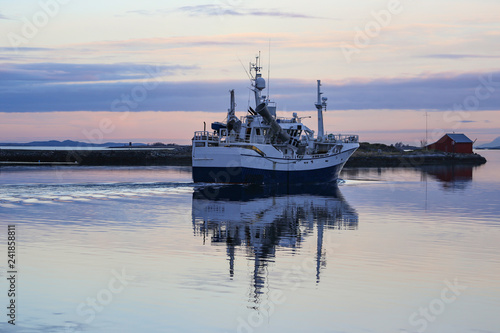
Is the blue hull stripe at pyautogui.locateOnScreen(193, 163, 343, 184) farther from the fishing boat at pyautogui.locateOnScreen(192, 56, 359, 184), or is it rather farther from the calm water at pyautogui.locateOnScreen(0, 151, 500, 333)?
the calm water at pyautogui.locateOnScreen(0, 151, 500, 333)

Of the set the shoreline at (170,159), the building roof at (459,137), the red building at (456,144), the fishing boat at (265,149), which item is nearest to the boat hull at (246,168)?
the fishing boat at (265,149)

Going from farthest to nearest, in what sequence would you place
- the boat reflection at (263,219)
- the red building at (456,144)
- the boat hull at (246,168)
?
the red building at (456,144), the boat hull at (246,168), the boat reflection at (263,219)

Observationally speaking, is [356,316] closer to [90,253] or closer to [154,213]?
[90,253]

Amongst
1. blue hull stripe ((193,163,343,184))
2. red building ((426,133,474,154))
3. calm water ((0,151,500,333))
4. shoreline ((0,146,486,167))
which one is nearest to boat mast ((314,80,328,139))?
blue hull stripe ((193,163,343,184))

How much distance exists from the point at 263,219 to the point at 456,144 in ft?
381

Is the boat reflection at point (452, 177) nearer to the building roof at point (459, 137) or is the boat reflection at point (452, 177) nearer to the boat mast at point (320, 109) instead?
the boat mast at point (320, 109)

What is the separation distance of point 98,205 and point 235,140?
19.9m

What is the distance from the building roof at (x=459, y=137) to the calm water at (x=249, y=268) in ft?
350

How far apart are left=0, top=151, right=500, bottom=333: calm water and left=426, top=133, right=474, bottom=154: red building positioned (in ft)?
350

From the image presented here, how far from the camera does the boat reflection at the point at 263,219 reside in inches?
822

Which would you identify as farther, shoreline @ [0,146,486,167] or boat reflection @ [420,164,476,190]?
shoreline @ [0,146,486,167]

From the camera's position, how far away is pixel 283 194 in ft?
152

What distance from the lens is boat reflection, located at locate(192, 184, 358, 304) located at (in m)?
20.9

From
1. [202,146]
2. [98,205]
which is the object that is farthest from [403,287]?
[202,146]
